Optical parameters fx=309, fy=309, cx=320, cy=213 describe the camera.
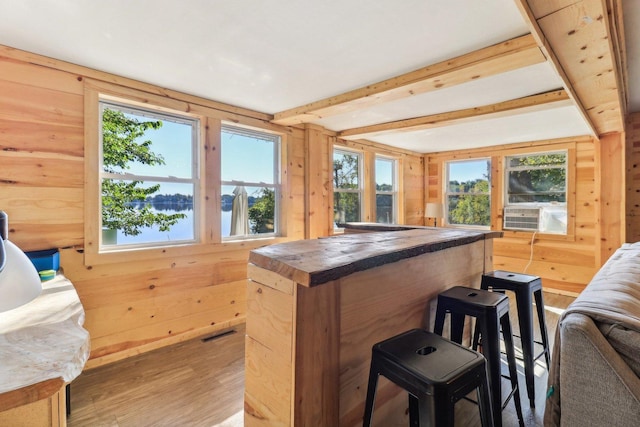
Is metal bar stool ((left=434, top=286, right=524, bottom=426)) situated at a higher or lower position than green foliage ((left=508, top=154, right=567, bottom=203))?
lower

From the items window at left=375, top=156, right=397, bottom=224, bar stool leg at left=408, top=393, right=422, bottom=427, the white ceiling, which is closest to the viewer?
bar stool leg at left=408, top=393, right=422, bottom=427

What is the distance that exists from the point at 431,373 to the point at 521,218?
16.2ft

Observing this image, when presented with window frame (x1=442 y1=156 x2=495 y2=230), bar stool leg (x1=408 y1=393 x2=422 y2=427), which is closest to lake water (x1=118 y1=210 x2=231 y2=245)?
bar stool leg (x1=408 y1=393 x2=422 y2=427)

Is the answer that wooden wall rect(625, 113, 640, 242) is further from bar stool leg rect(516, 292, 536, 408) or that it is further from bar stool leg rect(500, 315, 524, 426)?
bar stool leg rect(500, 315, 524, 426)

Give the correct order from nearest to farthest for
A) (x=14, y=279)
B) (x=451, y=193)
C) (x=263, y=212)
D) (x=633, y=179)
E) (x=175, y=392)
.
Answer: (x=14, y=279) → (x=175, y=392) → (x=263, y=212) → (x=633, y=179) → (x=451, y=193)

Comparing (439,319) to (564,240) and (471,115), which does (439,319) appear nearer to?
(471,115)

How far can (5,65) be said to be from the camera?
2.06 metres

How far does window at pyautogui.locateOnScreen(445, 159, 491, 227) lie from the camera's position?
5.43 meters

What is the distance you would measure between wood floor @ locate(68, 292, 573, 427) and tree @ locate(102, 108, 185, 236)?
111cm

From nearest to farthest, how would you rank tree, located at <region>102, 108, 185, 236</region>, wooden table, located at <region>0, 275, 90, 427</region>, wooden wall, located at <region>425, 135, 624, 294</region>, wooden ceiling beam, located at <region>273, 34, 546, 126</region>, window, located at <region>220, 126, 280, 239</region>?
wooden table, located at <region>0, 275, 90, 427</region>
wooden ceiling beam, located at <region>273, 34, 546, 126</region>
tree, located at <region>102, 108, 185, 236</region>
window, located at <region>220, 126, 280, 239</region>
wooden wall, located at <region>425, 135, 624, 294</region>

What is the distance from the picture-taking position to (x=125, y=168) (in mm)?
2631

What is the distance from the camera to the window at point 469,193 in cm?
543

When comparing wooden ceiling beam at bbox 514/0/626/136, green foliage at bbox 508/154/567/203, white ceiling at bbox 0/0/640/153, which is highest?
white ceiling at bbox 0/0/640/153

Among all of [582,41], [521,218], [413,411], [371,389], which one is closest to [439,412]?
[371,389]
